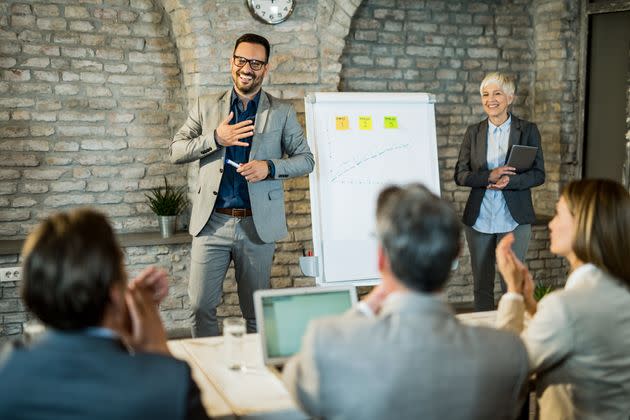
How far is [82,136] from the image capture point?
4816mm

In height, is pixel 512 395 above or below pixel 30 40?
below

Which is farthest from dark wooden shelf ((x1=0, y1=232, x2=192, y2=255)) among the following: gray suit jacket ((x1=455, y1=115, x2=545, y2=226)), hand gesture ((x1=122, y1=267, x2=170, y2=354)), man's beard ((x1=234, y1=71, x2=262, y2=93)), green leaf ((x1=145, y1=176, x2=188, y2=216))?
hand gesture ((x1=122, y1=267, x2=170, y2=354))

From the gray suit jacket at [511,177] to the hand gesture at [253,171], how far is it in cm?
152

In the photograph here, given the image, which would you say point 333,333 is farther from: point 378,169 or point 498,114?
point 498,114

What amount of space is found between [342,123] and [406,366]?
2.95m

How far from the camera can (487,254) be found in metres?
4.41

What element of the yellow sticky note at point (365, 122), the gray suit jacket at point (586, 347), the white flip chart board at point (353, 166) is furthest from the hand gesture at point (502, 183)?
the gray suit jacket at point (586, 347)

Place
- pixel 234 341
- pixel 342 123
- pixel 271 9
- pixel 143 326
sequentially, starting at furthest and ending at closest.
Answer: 1. pixel 271 9
2. pixel 342 123
3. pixel 234 341
4. pixel 143 326

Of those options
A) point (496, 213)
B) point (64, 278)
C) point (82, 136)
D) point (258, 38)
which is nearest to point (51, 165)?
point (82, 136)

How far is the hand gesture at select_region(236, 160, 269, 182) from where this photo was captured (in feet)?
11.2

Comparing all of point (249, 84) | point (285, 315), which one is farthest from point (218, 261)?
point (285, 315)

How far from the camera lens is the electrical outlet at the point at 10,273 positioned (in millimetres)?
4488

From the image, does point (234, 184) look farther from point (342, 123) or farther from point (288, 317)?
point (288, 317)

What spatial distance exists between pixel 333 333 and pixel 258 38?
7.90 ft
